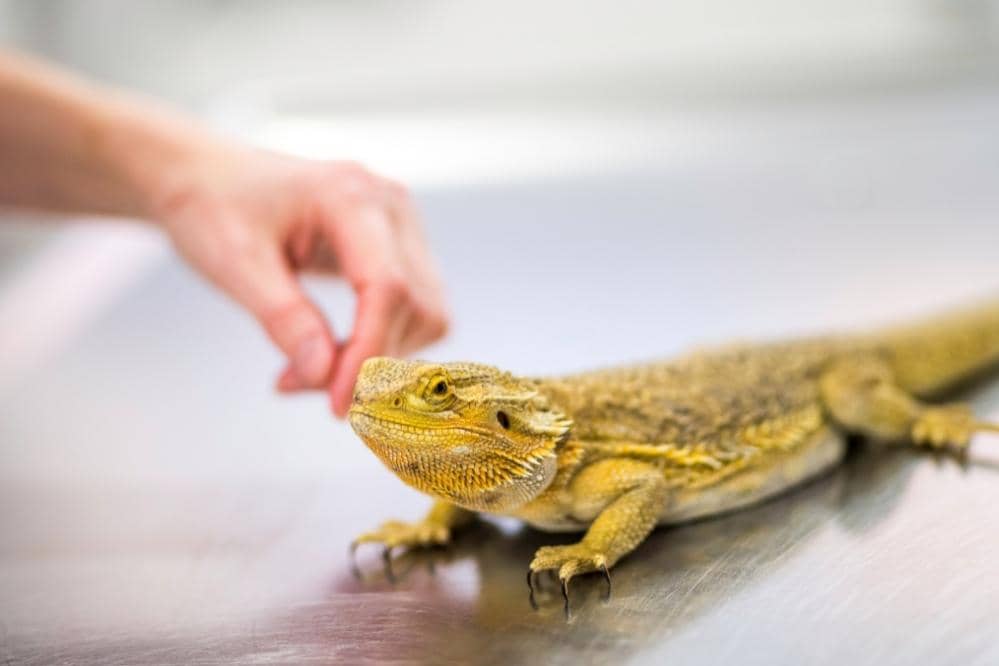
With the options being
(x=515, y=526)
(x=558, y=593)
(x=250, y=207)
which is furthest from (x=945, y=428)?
(x=250, y=207)

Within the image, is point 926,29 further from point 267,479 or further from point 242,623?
point 242,623

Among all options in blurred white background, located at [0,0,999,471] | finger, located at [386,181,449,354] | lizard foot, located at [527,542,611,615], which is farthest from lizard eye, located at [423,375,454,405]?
blurred white background, located at [0,0,999,471]

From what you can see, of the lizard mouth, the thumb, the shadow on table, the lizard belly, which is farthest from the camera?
the thumb

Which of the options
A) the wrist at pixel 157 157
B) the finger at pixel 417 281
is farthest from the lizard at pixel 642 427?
the wrist at pixel 157 157

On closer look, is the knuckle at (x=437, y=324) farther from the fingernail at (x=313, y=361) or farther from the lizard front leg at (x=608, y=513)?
the lizard front leg at (x=608, y=513)

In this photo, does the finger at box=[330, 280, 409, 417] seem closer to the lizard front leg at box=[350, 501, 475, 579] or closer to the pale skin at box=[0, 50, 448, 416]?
the pale skin at box=[0, 50, 448, 416]

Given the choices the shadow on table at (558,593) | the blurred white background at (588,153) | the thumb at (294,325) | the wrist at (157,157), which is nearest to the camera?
the shadow on table at (558,593)
